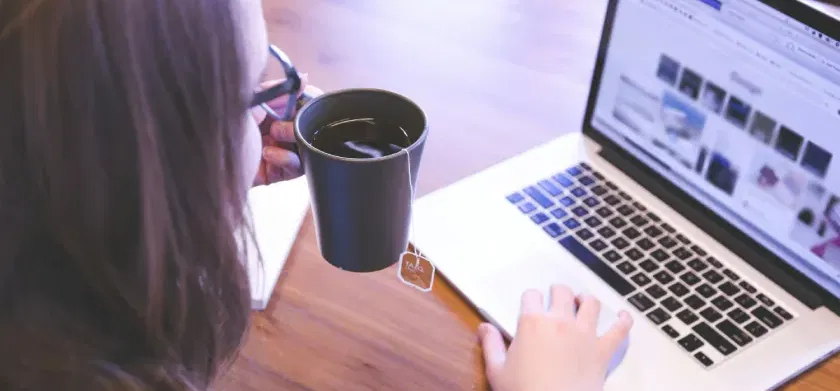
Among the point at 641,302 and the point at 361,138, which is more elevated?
the point at 361,138

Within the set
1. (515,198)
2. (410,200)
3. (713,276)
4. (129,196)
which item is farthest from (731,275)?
(129,196)

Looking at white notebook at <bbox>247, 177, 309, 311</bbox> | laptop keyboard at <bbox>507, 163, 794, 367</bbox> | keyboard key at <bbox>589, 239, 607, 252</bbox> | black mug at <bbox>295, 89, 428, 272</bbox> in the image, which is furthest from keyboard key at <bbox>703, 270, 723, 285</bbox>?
Answer: white notebook at <bbox>247, 177, 309, 311</bbox>

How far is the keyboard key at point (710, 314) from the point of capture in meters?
0.69

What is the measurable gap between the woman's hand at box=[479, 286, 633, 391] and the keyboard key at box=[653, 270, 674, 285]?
0.25 feet

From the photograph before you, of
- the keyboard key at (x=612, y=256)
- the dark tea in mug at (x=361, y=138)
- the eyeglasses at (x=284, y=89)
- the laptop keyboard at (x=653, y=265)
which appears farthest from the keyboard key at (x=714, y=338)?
the eyeglasses at (x=284, y=89)

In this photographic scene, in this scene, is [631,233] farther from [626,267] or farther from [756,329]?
[756,329]

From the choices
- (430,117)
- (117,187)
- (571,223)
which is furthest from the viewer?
(430,117)

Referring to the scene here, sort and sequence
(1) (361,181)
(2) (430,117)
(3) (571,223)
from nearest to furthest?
(1) (361,181) → (3) (571,223) → (2) (430,117)

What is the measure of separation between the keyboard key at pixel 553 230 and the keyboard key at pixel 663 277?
105 mm

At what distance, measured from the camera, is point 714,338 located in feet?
2.19

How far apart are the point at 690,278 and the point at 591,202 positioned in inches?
5.4

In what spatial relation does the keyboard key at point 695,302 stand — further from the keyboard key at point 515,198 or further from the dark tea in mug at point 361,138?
the dark tea in mug at point 361,138

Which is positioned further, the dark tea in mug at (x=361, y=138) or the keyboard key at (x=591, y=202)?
the keyboard key at (x=591, y=202)

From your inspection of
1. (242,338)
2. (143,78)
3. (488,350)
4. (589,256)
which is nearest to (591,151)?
(589,256)
